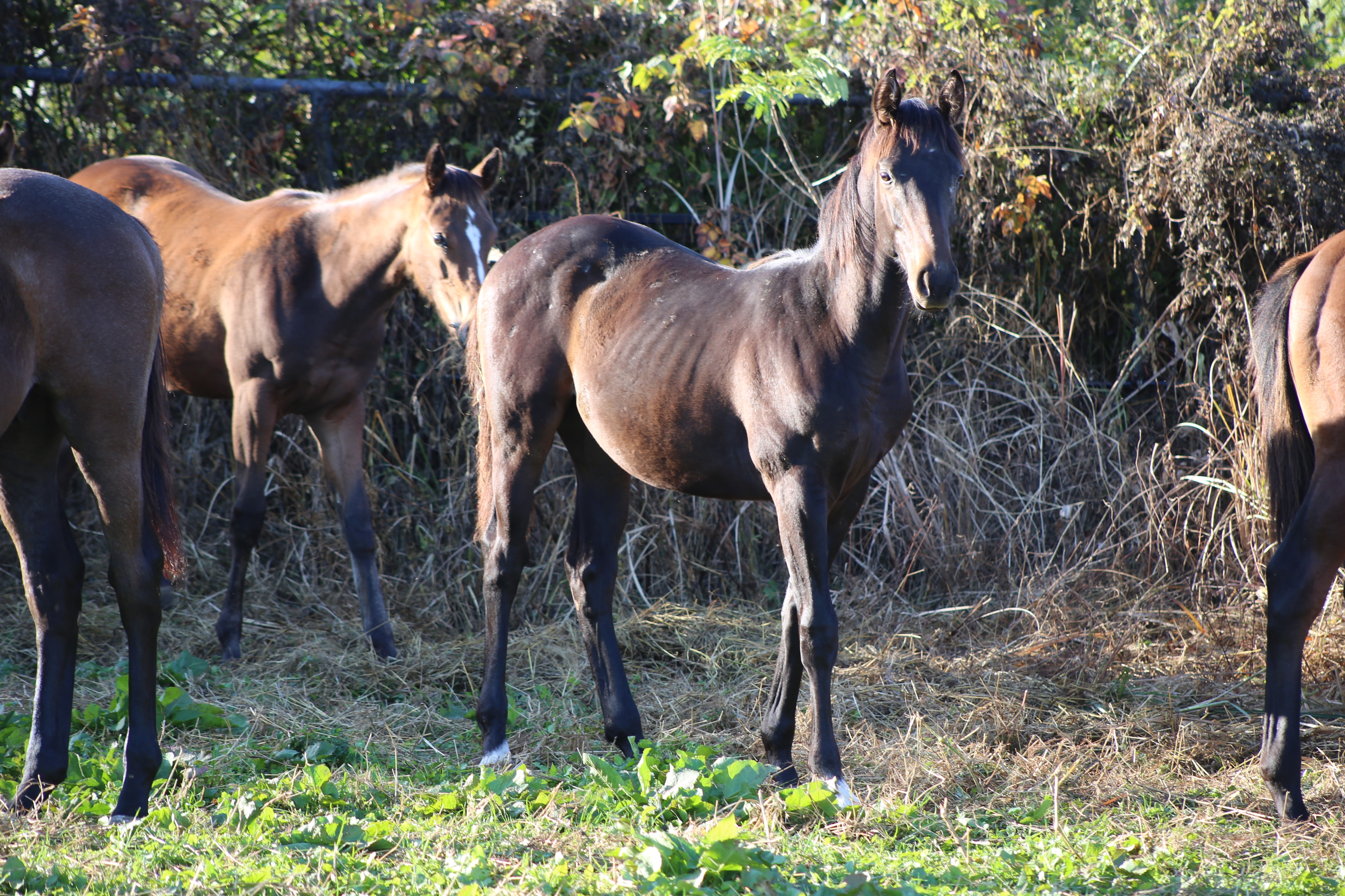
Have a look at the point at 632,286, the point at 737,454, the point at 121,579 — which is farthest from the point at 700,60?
the point at 121,579

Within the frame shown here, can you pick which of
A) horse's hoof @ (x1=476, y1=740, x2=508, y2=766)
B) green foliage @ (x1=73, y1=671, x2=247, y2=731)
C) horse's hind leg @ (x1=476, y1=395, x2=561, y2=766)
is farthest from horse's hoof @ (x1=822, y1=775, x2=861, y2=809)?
green foliage @ (x1=73, y1=671, x2=247, y2=731)

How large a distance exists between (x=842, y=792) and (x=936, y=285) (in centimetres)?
143

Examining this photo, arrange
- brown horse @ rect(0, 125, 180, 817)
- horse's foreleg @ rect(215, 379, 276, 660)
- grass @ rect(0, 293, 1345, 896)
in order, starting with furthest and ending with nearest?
horse's foreleg @ rect(215, 379, 276, 660) < brown horse @ rect(0, 125, 180, 817) < grass @ rect(0, 293, 1345, 896)

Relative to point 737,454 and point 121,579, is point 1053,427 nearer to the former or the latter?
point 737,454

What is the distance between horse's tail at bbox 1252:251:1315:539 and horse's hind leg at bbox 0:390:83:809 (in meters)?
3.57

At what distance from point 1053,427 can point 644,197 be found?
101 inches

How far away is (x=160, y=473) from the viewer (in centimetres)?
308

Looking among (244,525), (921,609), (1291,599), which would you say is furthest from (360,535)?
(1291,599)

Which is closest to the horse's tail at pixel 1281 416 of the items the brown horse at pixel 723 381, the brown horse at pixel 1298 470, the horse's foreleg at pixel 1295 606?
the brown horse at pixel 1298 470

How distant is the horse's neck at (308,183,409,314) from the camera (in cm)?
495

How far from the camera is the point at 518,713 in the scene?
4.05 meters

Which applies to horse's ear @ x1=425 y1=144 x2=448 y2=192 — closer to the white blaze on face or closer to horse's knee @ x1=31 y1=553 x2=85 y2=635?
the white blaze on face

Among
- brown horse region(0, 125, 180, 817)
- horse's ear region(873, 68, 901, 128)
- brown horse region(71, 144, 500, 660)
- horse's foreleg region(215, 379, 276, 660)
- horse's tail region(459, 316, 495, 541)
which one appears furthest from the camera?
horse's foreleg region(215, 379, 276, 660)

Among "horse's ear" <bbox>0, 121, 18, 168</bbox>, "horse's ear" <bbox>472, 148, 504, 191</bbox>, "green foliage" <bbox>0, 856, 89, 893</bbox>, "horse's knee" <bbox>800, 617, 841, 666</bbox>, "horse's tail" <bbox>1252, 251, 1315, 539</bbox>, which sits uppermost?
"horse's ear" <bbox>0, 121, 18, 168</bbox>
